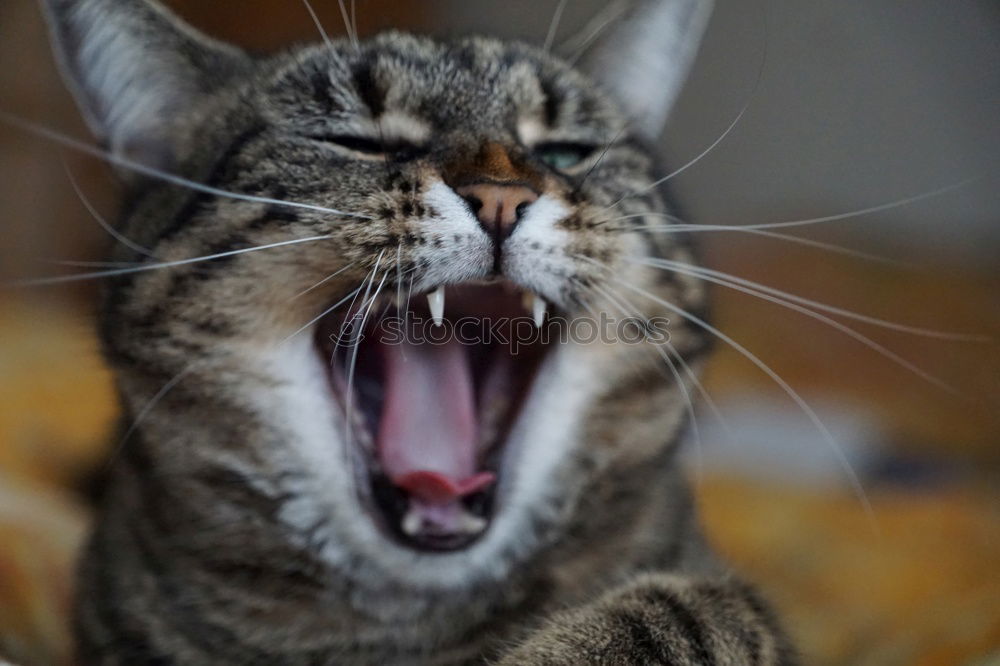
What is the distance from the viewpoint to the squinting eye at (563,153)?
0.71 meters

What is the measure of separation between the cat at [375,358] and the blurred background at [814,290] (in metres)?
0.08

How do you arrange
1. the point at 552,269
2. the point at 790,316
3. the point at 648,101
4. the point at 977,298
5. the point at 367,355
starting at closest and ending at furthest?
1. the point at 552,269
2. the point at 367,355
3. the point at 648,101
4. the point at 977,298
5. the point at 790,316

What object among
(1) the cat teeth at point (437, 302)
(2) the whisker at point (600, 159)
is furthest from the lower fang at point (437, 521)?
(2) the whisker at point (600, 159)

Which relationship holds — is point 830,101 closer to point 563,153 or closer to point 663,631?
point 563,153

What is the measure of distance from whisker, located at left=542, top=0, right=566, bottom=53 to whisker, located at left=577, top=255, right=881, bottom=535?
0.26 metres

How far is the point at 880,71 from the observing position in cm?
76

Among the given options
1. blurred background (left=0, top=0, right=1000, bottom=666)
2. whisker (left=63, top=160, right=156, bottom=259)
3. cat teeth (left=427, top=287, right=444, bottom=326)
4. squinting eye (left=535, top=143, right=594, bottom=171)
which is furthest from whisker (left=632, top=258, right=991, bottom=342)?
whisker (left=63, top=160, right=156, bottom=259)

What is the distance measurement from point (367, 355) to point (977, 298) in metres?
0.73

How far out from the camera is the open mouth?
2.06ft

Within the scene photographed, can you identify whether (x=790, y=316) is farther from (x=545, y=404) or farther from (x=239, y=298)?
(x=239, y=298)

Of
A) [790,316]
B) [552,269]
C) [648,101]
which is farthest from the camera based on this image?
[790,316]

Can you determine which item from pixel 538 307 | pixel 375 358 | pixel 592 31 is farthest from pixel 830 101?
pixel 375 358

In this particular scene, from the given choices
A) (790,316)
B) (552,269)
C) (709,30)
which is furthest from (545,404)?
(790,316)

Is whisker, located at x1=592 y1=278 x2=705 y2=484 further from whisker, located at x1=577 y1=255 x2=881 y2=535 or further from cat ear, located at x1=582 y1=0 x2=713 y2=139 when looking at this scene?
cat ear, located at x1=582 y1=0 x2=713 y2=139
